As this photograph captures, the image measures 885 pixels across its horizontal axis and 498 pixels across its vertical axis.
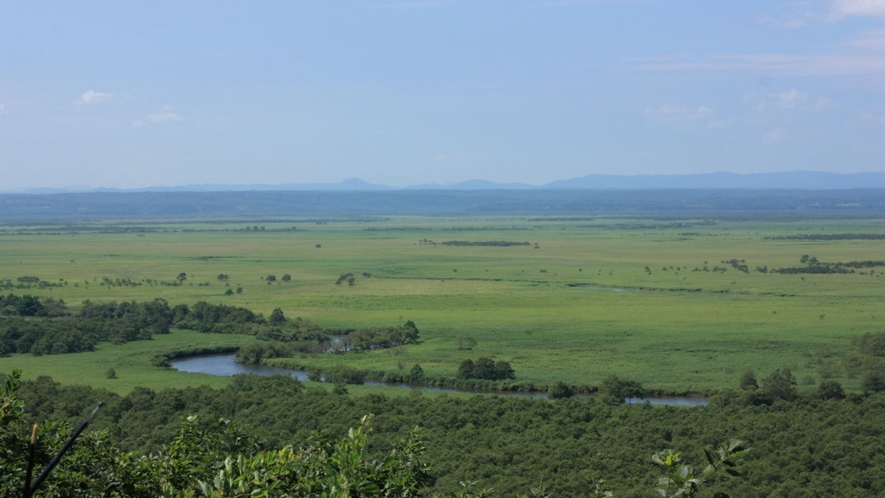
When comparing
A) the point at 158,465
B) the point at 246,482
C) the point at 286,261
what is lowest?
the point at 286,261

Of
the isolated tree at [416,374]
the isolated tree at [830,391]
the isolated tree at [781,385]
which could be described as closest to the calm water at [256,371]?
the isolated tree at [416,374]

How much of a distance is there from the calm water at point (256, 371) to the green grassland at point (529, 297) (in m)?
1.28

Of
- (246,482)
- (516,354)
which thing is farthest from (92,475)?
(516,354)

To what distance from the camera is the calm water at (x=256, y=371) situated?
32.5 m

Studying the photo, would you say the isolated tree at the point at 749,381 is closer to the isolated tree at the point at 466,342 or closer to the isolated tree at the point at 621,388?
the isolated tree at the point at 621,388

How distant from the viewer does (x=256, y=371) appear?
39.9m

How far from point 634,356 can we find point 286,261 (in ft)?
182

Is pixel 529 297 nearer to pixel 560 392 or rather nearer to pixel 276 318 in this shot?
pixel 276 318

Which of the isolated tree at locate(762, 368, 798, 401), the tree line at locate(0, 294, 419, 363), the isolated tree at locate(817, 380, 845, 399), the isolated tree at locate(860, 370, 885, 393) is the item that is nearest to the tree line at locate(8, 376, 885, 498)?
the isolated tree at locate(762, 368, 798, 401)

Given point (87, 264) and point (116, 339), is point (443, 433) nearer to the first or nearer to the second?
point (116, 339)

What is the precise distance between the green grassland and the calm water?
1.28m

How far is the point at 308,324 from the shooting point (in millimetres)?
48812

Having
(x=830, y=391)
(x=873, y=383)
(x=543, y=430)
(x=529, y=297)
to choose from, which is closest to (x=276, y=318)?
(x=529, y=297)

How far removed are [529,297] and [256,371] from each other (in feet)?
85.4
